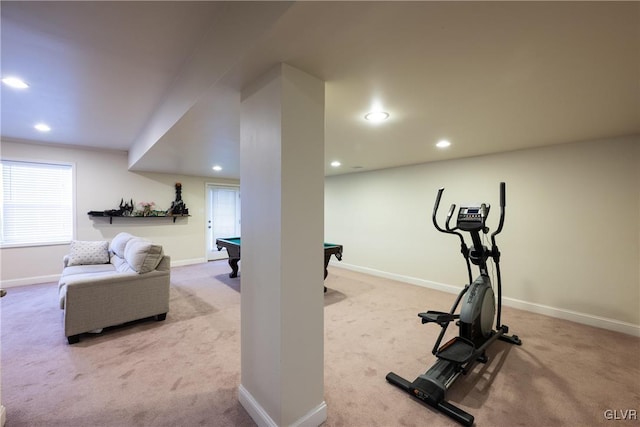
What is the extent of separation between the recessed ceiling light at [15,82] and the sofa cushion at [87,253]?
2.41 m

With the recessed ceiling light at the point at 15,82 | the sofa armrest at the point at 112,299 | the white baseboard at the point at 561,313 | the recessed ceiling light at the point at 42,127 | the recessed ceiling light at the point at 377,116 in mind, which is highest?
the recessed ceiling light at the point at 42,127

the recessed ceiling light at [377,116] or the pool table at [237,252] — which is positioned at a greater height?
the recessed ceiling light at [377,116]

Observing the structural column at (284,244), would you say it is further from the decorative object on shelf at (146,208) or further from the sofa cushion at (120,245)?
the decorative object on shelf at (146,208)

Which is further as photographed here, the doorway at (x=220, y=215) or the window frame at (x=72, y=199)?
the doorway at (x=220, y=215)

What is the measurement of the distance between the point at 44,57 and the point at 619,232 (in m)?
5.54

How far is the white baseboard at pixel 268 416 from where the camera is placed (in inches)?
58.2

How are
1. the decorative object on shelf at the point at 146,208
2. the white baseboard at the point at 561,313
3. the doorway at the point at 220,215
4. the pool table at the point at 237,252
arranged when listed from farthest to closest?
the doorway at the point at 220,215, the decorative object on shelf at the point at 146,208, the pool table at the point at 237,252, the white baseboard at the point at 561,313

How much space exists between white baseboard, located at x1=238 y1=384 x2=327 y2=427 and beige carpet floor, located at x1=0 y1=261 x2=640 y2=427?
54 millimetres

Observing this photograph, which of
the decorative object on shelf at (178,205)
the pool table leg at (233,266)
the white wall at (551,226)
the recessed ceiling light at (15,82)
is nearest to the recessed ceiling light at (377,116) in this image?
the white wall at (551,226)

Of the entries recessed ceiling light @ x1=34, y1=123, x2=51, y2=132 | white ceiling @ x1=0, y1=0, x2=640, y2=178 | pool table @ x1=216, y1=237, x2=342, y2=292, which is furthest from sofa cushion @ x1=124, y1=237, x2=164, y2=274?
recessed ceiling light @ x1=34, y1=123, x2=51, y2=132

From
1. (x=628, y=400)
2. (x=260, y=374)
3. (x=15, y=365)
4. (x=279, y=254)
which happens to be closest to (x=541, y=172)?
(x=628, y=400)

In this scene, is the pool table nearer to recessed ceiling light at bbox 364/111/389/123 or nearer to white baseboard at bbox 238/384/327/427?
recessed ceiling light at bbox 364/111/389/123

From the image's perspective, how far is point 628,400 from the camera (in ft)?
5.86

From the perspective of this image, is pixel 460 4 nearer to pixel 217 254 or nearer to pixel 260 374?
pixel 260 374
